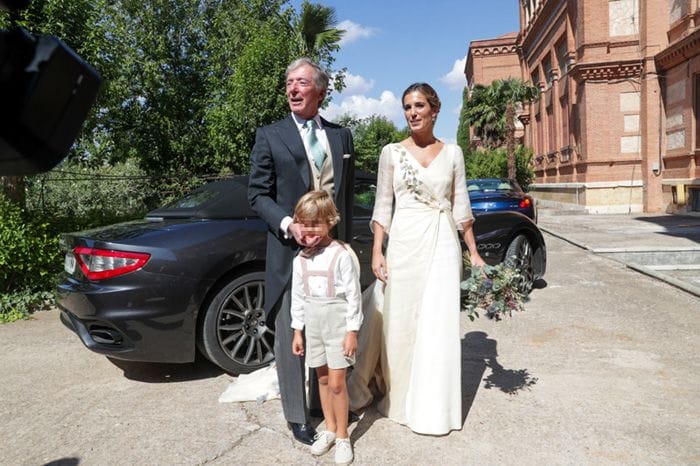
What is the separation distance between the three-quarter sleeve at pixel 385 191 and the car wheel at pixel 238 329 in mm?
1300

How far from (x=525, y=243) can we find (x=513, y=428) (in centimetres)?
412

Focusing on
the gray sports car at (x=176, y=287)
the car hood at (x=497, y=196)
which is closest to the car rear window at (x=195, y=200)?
the gray sports car at (x=176, y=287)

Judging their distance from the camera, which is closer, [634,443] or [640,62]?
[634,443]

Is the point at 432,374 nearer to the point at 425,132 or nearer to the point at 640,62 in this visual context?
the point at 425,132

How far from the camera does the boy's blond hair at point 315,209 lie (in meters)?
2.70

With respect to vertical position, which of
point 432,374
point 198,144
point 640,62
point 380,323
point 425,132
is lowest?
point 432,374

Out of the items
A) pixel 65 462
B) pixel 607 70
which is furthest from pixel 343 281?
pixel 607 70

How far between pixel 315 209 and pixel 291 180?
342 mm

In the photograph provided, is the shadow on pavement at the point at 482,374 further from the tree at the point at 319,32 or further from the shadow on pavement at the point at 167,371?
the tree at the point at 319,32

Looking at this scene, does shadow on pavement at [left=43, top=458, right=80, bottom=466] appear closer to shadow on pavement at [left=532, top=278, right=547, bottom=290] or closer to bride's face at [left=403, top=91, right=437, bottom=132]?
bride's face at [left=403, top=91, right=437, bottom=132]

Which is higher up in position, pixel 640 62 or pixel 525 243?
pixel 640 62

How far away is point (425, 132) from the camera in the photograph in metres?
3.17

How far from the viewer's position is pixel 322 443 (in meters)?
2.87

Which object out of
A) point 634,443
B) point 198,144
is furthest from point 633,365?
point 198,144
